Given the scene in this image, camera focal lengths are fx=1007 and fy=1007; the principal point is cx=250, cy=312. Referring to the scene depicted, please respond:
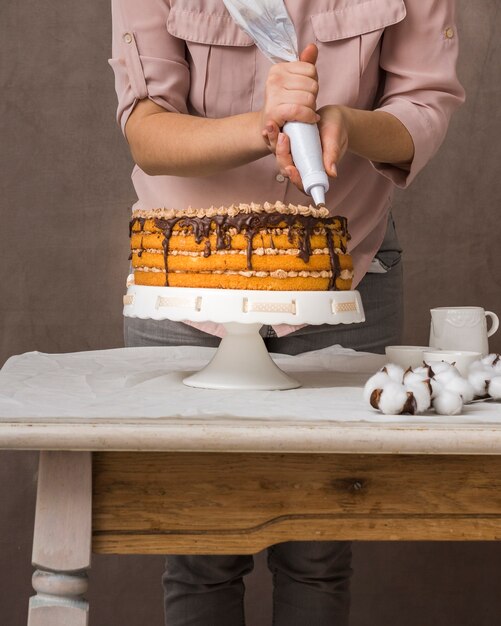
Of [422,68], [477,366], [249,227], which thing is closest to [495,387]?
[477,366]

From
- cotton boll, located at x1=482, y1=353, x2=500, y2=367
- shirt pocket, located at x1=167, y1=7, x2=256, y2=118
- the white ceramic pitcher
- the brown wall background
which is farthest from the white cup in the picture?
the brown wall background

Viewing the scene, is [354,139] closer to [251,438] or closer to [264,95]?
[264,95]

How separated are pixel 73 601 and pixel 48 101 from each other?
169cm

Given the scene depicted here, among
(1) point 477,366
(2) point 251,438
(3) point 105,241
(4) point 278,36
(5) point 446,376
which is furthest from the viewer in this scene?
(3) point 105,241

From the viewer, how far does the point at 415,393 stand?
37.0 inches

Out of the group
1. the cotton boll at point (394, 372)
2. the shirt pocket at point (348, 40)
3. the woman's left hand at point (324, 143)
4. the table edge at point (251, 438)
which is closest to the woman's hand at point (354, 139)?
the woman's left hand at point (324, 143)

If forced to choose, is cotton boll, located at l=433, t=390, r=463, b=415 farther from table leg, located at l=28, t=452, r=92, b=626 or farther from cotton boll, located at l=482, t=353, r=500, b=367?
table leg, located at l=28, t=452, r=92, b=626

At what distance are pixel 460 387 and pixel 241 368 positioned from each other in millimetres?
275

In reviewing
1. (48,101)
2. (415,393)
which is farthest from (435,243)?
(415,393)

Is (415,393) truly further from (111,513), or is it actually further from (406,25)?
(406,25)

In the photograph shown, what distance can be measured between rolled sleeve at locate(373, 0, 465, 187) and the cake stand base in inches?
13.4

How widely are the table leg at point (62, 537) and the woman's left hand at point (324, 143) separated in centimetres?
41

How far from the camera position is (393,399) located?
93 cm

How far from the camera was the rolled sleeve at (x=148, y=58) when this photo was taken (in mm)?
1345
